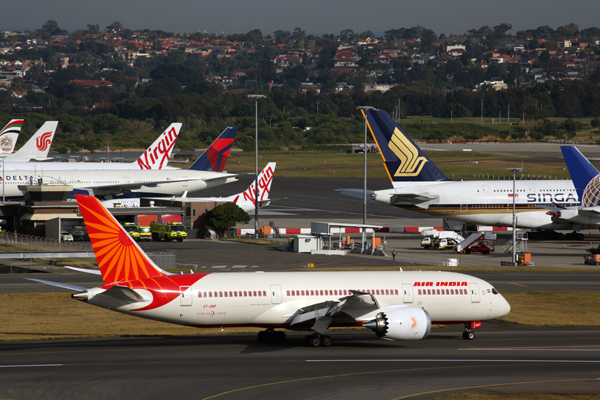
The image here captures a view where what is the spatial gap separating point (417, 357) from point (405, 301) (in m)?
3.06

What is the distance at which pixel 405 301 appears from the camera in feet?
117

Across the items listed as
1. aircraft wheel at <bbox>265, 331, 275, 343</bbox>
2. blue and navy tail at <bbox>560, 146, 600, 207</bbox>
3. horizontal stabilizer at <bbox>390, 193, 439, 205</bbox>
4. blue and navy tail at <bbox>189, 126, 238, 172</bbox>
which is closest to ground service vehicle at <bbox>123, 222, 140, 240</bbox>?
blue and navy tail at <bbox>189, 126, 238, 172</bbox>

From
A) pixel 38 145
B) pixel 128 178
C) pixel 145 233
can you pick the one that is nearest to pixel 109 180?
pixel 128 178

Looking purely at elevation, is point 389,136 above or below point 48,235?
above

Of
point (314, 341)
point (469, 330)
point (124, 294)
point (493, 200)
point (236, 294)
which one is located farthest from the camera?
point (493, 200)

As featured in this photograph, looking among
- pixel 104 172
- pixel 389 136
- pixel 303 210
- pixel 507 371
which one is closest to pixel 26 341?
pixel 507 371

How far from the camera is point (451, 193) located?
260ft

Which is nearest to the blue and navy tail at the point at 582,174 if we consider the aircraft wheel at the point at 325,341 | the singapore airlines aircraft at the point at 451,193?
the singapore airlines aircraft at the point at 451,193

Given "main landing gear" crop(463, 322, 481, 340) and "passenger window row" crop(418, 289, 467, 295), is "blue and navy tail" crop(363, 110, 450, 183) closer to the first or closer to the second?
"main landing gear" crop(463, 322, 481, 340)

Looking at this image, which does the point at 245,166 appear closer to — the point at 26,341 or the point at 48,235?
the point at 48,235

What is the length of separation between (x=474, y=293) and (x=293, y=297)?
939cm

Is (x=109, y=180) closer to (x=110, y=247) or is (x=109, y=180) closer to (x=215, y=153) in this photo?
(x=215, y=153)

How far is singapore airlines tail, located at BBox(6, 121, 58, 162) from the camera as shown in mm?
123312

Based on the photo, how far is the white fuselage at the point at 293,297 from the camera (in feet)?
107
